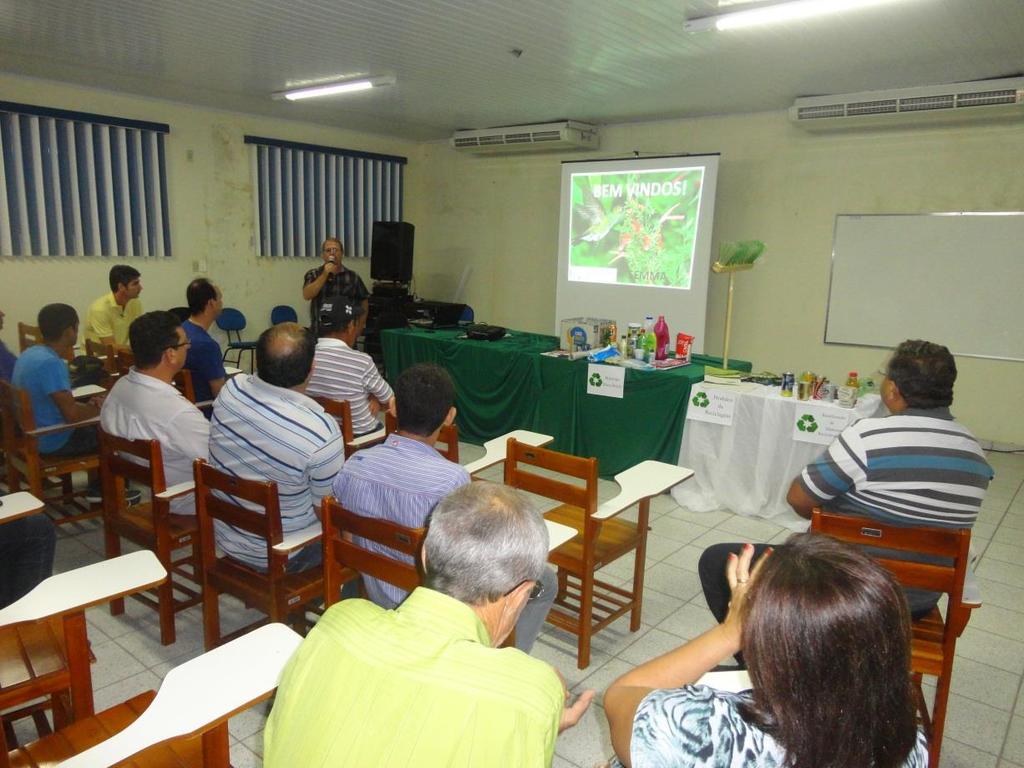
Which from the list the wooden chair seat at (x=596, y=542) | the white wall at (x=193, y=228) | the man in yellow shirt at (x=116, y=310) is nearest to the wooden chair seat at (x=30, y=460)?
the man in yellow shirt at (x=116, y=310)

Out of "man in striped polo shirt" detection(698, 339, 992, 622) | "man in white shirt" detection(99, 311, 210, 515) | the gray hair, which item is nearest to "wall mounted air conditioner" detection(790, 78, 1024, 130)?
"man in striped polo shirt" detection(698, 339, 992, 622)

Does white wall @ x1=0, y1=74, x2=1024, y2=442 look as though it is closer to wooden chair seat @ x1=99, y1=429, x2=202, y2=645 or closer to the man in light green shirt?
wooden chair seat @ x1=99, y1=429, x2=202, y2=645

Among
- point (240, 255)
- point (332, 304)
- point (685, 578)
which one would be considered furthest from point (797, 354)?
point (240, 255)

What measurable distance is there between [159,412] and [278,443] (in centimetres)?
77

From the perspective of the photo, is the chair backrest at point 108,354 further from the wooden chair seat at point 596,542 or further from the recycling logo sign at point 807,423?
the recycling logo sign at point 807,423

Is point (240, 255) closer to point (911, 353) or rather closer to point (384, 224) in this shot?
point (384, 224)

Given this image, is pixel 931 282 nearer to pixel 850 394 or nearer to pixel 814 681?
pixel 850 394

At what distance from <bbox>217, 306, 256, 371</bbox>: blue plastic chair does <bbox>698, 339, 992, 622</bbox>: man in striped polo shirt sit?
217 inches

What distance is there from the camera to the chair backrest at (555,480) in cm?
232

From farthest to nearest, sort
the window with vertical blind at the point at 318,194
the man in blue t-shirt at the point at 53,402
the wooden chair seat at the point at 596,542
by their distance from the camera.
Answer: the window with vertical blind at the point at 318,194, the man in blue t-shirt at the point at 53,402, the wooden chair seat at the point at 596,542

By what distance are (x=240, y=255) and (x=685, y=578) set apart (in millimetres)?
5527

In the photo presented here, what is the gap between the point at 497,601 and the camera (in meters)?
1.19

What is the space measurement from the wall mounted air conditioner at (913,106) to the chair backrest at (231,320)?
17.4 ft

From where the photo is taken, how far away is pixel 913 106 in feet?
16.4
